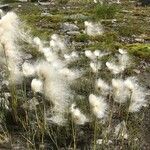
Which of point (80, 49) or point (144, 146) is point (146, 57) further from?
point (144, 146)

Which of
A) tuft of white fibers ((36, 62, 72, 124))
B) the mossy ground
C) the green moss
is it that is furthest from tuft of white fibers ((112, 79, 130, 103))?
the green moss

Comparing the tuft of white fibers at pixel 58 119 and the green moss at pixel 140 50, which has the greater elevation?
the tuft of white fibers at pixel 58 119

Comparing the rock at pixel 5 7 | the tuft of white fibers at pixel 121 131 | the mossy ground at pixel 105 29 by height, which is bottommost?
the rock at pixel 5 7

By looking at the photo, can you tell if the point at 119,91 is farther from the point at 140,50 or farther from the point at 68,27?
the point at 68,27

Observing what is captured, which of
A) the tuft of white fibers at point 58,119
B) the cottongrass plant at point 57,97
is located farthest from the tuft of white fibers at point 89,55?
the tuft of white fibers at point 58,119

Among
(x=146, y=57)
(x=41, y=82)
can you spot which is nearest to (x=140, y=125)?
Answer: (x=41, y=82)

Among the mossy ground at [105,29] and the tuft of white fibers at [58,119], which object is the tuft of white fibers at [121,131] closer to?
the mossy ground at [105,29]

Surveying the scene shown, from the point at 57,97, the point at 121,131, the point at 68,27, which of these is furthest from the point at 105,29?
the point at 57,97
